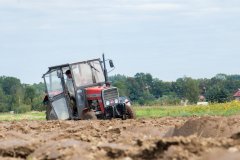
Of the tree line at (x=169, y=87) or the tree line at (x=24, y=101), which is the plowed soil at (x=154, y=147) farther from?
the tree line at (x=169, y=87)

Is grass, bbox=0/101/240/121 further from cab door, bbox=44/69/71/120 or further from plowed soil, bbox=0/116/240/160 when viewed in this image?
plowed soil, bbox=0/116/240/160

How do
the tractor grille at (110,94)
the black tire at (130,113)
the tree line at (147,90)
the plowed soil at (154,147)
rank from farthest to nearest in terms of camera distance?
the tree line at (147,90) → the black tire at (130,113) → the tractor grille at (110,94) → the plowed soil at (154,147)

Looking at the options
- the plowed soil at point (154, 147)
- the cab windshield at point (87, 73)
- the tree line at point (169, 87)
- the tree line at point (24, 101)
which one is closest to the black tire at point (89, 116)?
the cab windshield at point (87, 73)

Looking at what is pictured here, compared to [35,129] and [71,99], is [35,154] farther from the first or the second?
[71,99]

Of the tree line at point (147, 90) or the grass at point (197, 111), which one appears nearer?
the grass at point (197, 111)

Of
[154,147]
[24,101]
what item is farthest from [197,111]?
[24,101]

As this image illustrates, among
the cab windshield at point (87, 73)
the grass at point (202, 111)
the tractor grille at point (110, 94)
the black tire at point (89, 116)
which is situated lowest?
the grass at point (202, 111)

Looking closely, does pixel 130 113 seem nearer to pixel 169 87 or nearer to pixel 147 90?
A: pixel 147 90

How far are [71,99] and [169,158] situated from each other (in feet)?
53.4

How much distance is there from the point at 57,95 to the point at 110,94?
5.82 ft

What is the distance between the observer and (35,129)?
17094 mm

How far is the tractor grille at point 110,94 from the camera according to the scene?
22.1 metres

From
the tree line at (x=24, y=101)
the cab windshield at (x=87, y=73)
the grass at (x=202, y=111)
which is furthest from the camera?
the tree line at (x=24, y=101)

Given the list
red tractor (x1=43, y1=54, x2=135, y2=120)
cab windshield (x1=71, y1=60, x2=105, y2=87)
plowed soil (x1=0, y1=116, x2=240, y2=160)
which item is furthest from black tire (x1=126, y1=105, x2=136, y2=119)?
plowed soil (x1=0, y1=116, x2=240, y2=160)
